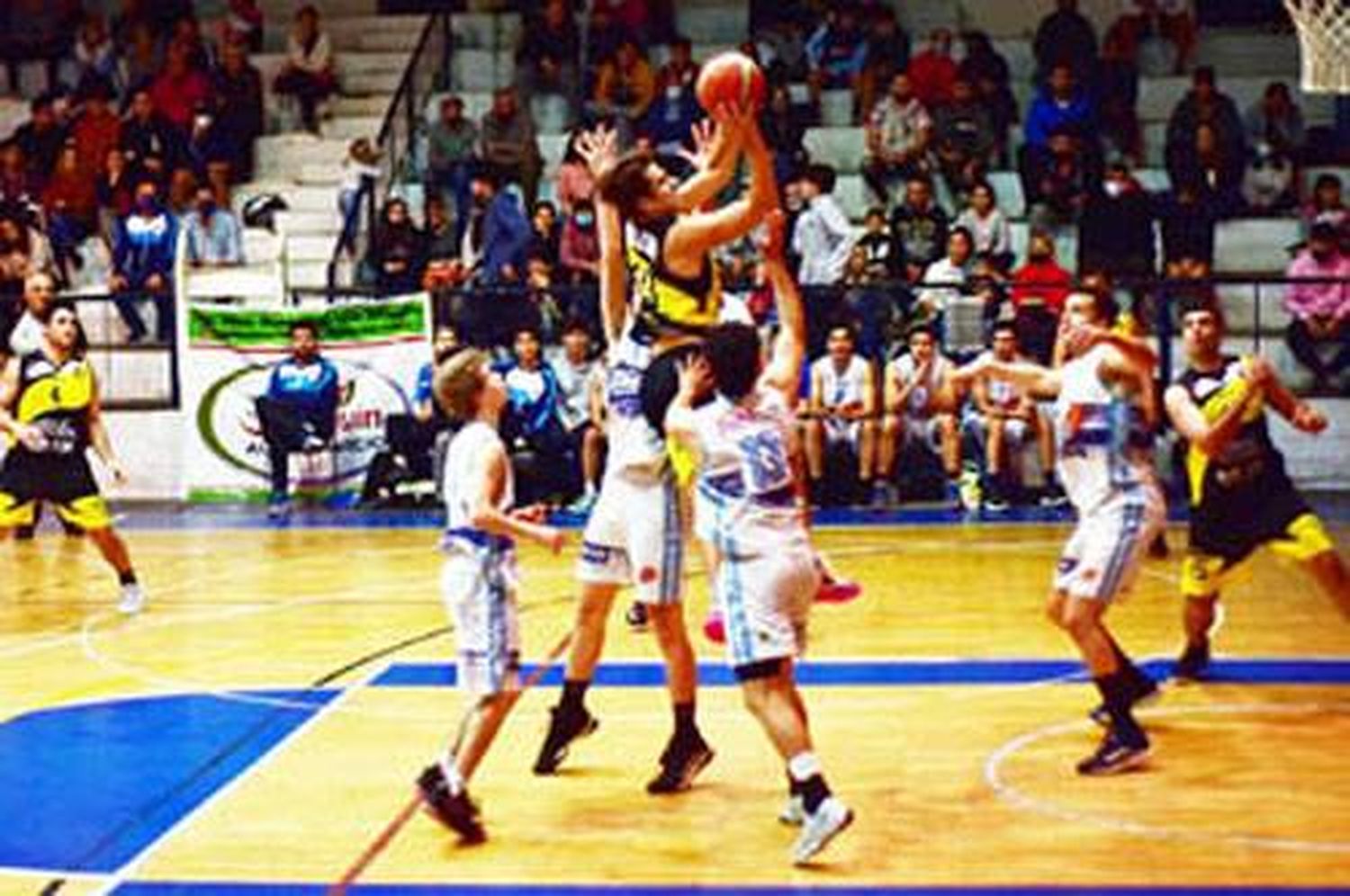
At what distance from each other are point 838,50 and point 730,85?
12.9 m

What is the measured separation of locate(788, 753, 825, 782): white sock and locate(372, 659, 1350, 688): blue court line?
272 centimetres

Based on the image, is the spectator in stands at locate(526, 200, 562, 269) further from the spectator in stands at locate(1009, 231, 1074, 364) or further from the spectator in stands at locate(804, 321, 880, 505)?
the spectator in stands at locate(1009, 231, 1074, 364)

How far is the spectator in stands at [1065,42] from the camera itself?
19.2 m

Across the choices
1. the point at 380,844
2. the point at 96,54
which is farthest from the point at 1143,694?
the point at 96,54

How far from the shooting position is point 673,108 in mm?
18875

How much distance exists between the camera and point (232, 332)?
1692 cm

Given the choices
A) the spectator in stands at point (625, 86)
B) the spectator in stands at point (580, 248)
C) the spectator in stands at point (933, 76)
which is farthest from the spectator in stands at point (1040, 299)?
the spectator in stands at point (625, 86)

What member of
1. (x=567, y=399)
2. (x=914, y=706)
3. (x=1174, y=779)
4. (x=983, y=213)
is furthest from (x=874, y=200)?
(x=1174, y=779)

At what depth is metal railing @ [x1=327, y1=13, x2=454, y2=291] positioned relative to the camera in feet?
62.1

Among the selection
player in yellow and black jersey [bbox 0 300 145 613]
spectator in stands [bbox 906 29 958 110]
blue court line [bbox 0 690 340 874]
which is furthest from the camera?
spectator in stands [bbox 906 29 958 110]

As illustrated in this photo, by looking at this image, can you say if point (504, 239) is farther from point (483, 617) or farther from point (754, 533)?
point (754, 533)

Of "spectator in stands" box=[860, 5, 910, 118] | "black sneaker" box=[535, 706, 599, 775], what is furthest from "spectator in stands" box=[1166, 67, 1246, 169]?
"black sneaker" box=[535, 706, 599, 775]

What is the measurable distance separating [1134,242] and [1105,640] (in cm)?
947

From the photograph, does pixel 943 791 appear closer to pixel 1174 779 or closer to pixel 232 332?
pixel 1174 779
